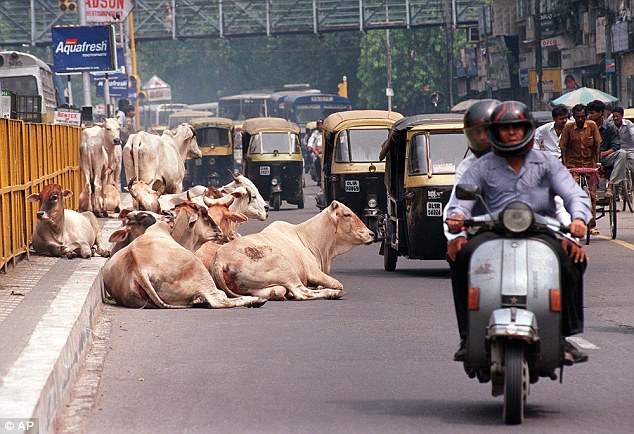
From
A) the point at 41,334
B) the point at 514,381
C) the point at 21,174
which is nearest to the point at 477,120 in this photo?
the point at 514,381

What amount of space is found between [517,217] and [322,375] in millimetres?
2076

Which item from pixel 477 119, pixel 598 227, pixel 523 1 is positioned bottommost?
pixel 598 227

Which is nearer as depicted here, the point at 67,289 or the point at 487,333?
the point at 487,333

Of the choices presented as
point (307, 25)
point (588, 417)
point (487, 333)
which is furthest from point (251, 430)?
point (307, 25)

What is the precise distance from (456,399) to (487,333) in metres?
0.96

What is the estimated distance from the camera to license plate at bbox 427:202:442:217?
51.9ft

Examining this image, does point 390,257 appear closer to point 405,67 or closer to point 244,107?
point 244,107

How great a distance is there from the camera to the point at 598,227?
2328cm

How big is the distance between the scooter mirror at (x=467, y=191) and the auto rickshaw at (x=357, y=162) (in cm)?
1432

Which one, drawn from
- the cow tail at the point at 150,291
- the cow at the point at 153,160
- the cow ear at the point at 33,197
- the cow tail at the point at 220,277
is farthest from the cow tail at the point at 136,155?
the cow tail at the point at 150,291

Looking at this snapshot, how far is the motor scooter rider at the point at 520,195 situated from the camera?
7.53m

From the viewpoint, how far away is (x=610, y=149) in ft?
71.5

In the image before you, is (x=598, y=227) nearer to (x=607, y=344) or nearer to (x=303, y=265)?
(x=303, y=265)

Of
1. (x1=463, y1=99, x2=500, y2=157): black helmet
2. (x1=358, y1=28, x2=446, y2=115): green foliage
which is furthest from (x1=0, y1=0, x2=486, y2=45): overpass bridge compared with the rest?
(x1=463, y1=99, x2=500, y2=157): black helmet
